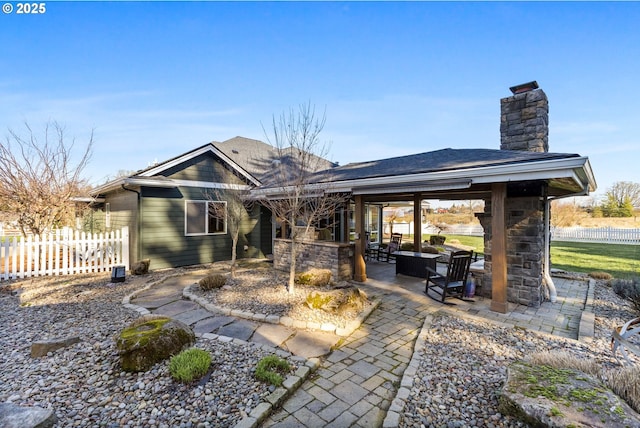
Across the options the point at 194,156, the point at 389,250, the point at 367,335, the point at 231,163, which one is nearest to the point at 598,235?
the point at 389,250

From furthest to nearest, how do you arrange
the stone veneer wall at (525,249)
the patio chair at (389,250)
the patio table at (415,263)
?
the patio chair at (389,250), the patio table at (415,263), the stone veneer wall at (525,249)

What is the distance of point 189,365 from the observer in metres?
3.00

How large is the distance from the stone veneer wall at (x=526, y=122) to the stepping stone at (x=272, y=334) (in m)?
6.65

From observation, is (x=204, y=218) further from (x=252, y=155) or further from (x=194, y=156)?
(x=252, y=155)

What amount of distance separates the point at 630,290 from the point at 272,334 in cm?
679

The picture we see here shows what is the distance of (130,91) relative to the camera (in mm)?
11297

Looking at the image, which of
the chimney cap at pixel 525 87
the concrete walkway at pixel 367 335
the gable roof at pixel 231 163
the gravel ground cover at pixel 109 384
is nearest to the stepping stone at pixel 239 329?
the concrete walkway at pixel 367 335

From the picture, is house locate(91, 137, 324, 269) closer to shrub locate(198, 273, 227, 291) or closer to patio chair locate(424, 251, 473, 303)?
shrub locate(198, 273, 227, 291)

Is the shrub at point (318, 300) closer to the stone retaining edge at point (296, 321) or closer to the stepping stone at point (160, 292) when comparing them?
the stone retaining edge at point (296, 321)

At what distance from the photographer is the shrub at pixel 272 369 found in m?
2.98

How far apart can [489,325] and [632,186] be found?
39.8m

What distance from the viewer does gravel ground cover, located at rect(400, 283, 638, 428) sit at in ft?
8.43

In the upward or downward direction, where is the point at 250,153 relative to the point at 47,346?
upward

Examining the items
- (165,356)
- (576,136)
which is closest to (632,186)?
(576,136)
